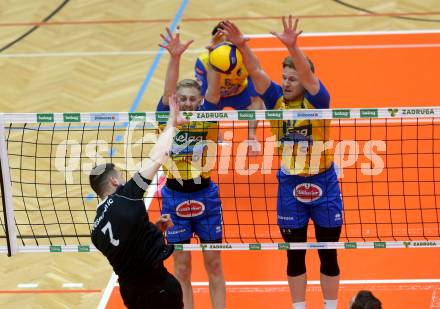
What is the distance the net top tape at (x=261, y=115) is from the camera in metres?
7.41

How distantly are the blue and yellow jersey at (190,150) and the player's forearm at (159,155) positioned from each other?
1.25 metres

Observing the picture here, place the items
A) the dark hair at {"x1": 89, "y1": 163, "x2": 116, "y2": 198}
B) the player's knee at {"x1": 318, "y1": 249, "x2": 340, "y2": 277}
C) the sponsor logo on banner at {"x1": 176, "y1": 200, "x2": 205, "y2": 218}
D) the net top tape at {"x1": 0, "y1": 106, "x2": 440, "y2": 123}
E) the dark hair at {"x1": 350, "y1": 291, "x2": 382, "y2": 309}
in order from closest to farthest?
the dark hair at {"x1": 350, "y1": 291, "x2": 382, "y2": 309} < the dark hair at {"x1": 89, "y1": 163, "x2": 116, "y2": 198} < the net top tape at {"x1": 0, "y1": 106, "x2": 440, "y2": 123} < the player's knee at {"x1": 318, "y1": 249, "x2": 340, "y2": 277} < the sponsor logo on banner at {"x1": 176, "y1": 200, "x2": 205, "y2": 218}

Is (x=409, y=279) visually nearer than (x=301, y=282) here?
No

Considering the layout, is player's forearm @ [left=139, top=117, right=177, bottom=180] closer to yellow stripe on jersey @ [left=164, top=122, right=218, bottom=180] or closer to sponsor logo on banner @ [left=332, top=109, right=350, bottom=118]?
yellow stripe on jersey @ [left=164, top=122, right=218, bottom=180]

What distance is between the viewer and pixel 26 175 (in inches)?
454

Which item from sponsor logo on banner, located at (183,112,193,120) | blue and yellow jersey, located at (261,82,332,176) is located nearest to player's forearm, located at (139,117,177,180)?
sponsor logo on banner, located at (183,112,193,120)

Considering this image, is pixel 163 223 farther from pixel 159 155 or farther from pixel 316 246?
pixel 316 246

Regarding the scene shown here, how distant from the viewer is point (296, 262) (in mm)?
7879

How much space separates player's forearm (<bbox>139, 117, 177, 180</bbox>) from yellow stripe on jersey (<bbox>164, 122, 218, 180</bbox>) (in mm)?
1277

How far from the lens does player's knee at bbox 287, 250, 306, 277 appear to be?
7.86m

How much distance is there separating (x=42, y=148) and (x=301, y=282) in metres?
5.47

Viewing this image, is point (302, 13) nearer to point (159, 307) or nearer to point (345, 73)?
point (345, 73)

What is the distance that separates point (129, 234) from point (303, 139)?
6.47 feet

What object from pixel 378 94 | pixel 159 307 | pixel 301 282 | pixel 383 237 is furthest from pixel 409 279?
pixel 378 94
